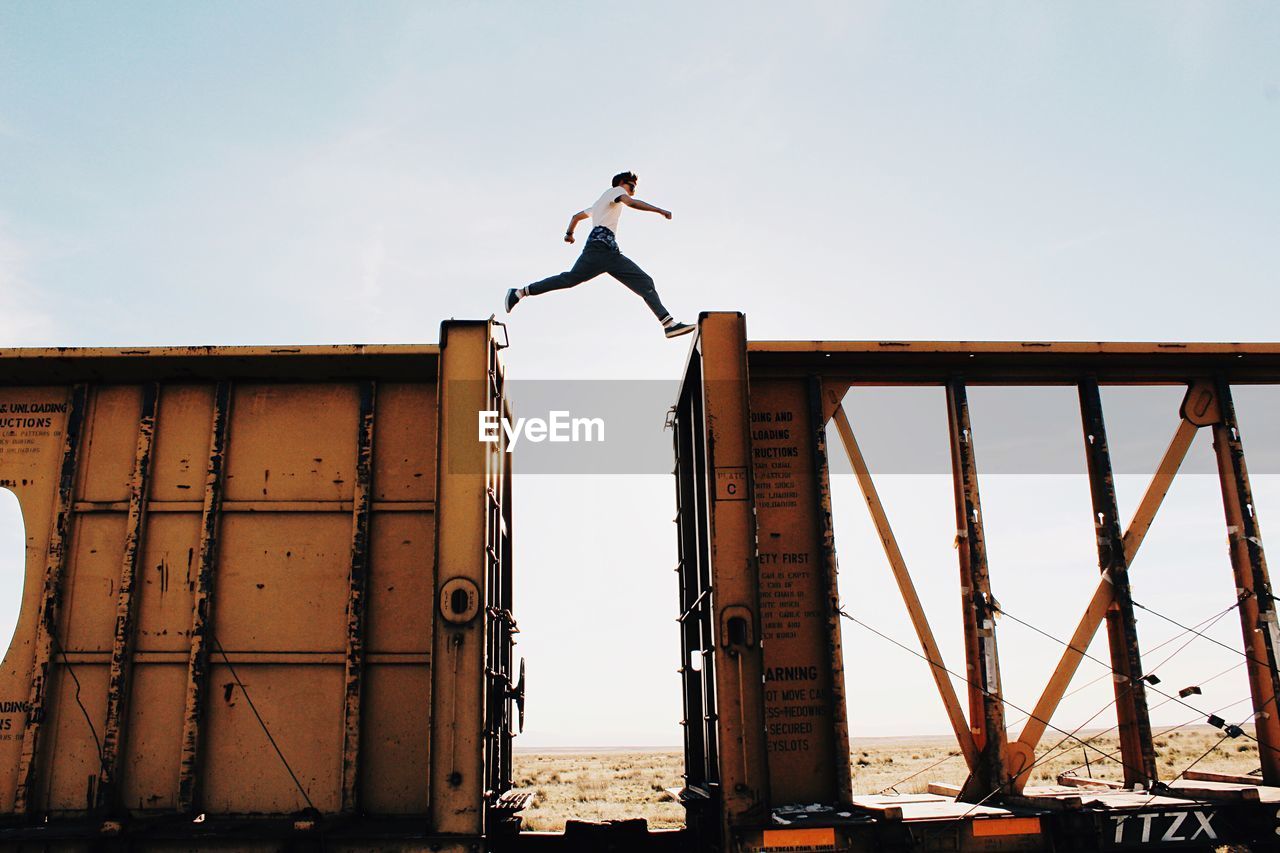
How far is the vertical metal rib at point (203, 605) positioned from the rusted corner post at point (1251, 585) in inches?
286

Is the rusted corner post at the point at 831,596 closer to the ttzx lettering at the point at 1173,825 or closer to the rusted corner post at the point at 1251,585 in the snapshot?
the ttzx lettering at the point at 1173,825

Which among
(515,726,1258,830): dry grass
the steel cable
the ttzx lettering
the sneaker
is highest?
the sneaker

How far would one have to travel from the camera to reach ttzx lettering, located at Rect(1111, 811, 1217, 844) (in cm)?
535

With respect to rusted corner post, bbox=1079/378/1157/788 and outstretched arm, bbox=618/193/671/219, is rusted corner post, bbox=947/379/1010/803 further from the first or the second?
outstretched arm, bbox=618/193/671/219

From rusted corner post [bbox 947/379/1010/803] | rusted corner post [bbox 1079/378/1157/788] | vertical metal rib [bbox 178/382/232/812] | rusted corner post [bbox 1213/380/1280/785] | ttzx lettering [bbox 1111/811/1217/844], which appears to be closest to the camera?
ttzx lettering [bbox 1111/811/1217/844]

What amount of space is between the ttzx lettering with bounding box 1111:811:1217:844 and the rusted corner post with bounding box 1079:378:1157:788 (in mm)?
728

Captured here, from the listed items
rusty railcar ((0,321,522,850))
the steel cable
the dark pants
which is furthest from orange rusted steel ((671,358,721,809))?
the steel cable

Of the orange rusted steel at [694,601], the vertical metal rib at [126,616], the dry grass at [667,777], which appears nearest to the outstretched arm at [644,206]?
the orange rusted steel at [694,601]

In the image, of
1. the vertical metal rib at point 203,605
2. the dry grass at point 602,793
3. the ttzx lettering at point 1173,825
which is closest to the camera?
the ttzx lettering at point 1173,825

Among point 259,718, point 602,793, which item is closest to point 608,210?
point 259,718

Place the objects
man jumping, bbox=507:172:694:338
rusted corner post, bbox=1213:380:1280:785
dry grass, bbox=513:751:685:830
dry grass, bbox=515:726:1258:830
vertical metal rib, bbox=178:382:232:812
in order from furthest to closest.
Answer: dry grass, bbox=515:726:1258:830 < dry grass, bbox=513:751:685:830 < man jumping, bbox=507:172:694:338 < rusted corner post, bbox=1213:380:1280:785 < vertical metal rib, bbox=178:382:232:812

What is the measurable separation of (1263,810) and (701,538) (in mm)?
3767

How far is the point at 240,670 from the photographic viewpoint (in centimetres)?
609

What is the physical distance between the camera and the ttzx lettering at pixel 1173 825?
5.35 meters
